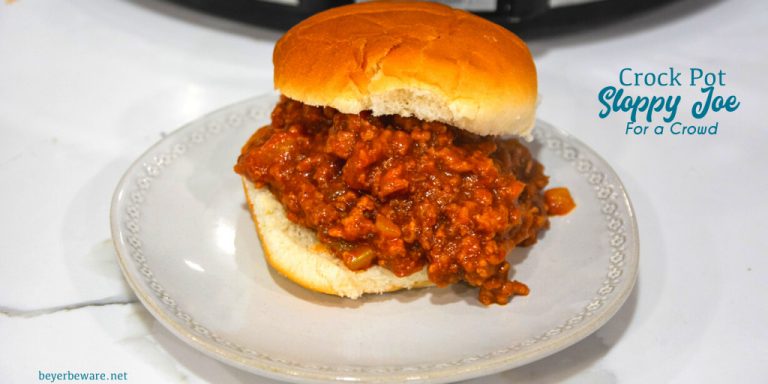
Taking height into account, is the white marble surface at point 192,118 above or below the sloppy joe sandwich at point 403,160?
below

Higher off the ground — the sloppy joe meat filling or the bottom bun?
the sloppy joe meat filling

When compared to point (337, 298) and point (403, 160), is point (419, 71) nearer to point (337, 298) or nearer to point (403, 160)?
point (403, 160)

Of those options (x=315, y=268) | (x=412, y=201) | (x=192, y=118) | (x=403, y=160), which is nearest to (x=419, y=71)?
(x=403, y=160)

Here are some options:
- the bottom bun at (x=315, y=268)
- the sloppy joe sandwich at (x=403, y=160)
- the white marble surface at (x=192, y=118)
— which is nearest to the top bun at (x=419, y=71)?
the sloppy joe sandwich at (x=403, y=160)

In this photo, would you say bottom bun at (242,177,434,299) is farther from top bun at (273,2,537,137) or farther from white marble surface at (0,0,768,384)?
top bun at (273,2,537,137)

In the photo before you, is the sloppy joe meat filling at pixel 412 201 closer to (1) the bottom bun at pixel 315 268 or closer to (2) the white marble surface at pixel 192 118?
(1) the bottom bun at pixel 315 268

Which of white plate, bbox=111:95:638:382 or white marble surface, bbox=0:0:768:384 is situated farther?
white marble surface, bbox=0:0:768:384

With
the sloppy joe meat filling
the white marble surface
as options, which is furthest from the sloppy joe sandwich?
the white marble surface
